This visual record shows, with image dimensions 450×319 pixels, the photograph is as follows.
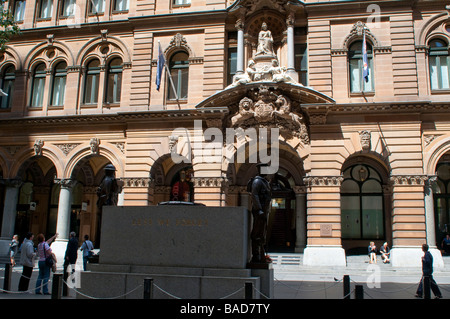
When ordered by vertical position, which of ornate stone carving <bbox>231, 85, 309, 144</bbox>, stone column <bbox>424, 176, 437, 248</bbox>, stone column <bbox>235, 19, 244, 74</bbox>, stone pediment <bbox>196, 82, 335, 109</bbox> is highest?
stone column <bbox>235, 19, 244, 74</bbox>

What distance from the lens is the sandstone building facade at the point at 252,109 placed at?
22938 mm

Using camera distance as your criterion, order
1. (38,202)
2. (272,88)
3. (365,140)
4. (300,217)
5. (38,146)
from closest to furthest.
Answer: (365,140) → (272,88) → (300,217) → (38,146) → (38,202)

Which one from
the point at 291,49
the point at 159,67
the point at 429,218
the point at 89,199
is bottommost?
the point at 429,218

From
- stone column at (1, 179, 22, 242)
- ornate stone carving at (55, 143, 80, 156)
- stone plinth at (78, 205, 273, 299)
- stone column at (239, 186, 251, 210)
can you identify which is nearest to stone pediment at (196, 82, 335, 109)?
stone column at (239, 186, 251, 210)

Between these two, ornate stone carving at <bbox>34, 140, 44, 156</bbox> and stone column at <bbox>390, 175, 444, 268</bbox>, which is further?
ornate stone carving at <bbox>34, 140, 44, 156</bbox>

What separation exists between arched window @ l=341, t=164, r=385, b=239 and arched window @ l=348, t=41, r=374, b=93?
5192 mm

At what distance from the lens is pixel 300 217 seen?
1046 inches

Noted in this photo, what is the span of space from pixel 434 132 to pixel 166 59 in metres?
16.2

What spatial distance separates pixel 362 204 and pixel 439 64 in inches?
365

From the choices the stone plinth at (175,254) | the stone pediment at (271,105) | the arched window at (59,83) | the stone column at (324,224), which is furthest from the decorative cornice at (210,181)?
the stone plinth at (175,254)

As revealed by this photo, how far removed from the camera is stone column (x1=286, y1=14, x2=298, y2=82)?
24828 mm

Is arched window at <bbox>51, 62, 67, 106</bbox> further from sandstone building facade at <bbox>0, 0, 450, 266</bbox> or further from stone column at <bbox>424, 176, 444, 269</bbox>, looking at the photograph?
stone column at <bbox>424, 176, 444, 269</bbox>

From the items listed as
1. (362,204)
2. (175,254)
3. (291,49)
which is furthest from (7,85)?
(362,204)

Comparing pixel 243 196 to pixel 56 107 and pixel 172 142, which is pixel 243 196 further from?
pixel 56 107
